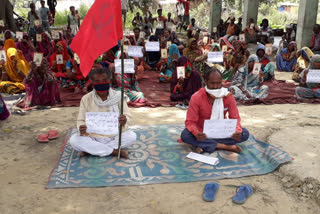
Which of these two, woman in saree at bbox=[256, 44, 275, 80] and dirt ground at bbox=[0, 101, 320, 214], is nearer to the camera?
dirt ground at bbox=[0, 101, 320, 214]

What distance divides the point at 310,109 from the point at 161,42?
5.30 metres

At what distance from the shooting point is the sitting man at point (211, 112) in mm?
3539

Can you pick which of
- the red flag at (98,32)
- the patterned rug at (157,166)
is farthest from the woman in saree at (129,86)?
the red flag at (98,32)

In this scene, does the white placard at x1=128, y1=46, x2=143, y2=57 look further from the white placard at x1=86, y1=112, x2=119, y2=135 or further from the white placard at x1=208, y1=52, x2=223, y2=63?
the white placard at x1=86, y1=112, x2=119, y2=135

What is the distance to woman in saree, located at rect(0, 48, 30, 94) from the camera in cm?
675

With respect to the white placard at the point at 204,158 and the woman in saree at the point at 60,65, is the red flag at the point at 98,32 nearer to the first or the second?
the white placard at the point at 204,158

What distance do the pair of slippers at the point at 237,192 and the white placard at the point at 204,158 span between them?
45 cm

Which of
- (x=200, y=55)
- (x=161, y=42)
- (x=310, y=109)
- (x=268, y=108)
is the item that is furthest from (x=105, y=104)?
(x=161, y=42)

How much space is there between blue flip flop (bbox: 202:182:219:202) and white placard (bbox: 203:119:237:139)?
72 cm

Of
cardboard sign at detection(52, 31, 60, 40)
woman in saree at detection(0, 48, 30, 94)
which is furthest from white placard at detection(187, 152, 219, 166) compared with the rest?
cardboard sign at detection(52, 31, 60, 40)

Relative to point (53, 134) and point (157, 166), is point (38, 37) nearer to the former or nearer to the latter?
point (53, 134)

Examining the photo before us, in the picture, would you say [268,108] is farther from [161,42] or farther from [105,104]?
[161,42]

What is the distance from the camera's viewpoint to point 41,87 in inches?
231

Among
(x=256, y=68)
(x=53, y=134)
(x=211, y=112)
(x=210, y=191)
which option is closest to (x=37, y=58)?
(x=53, y=134)
